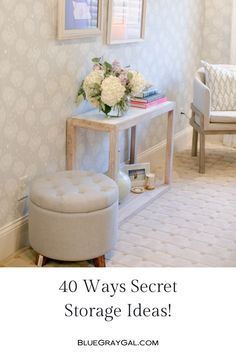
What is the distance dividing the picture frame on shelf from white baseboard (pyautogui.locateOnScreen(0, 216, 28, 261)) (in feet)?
3.60

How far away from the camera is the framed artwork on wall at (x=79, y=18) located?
3.09 metres

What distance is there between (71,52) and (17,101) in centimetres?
57

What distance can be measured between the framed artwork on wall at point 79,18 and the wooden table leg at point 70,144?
52 cm

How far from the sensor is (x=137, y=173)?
4051 mm

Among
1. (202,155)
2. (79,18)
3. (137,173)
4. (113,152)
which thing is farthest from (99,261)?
(202,155)

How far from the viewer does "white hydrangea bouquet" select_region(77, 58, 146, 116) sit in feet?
10.5

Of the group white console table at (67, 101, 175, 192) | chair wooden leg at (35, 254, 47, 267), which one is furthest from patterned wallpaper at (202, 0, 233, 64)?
chair wooden leg at (35, 254, 47, 267)

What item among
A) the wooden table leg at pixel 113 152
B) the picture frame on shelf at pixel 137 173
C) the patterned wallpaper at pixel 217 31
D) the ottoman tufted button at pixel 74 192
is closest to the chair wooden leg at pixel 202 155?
the picture frame on shelf at pixel 137 173

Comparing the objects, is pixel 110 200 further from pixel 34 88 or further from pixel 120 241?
→ pixel 34 88

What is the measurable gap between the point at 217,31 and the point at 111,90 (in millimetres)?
2692

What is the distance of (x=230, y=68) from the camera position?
5047 mm

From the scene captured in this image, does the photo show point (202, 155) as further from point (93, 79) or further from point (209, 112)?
point (93, 79)

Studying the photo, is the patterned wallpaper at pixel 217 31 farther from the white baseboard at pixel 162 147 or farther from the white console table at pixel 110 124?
the white console table at pixel 110 124
